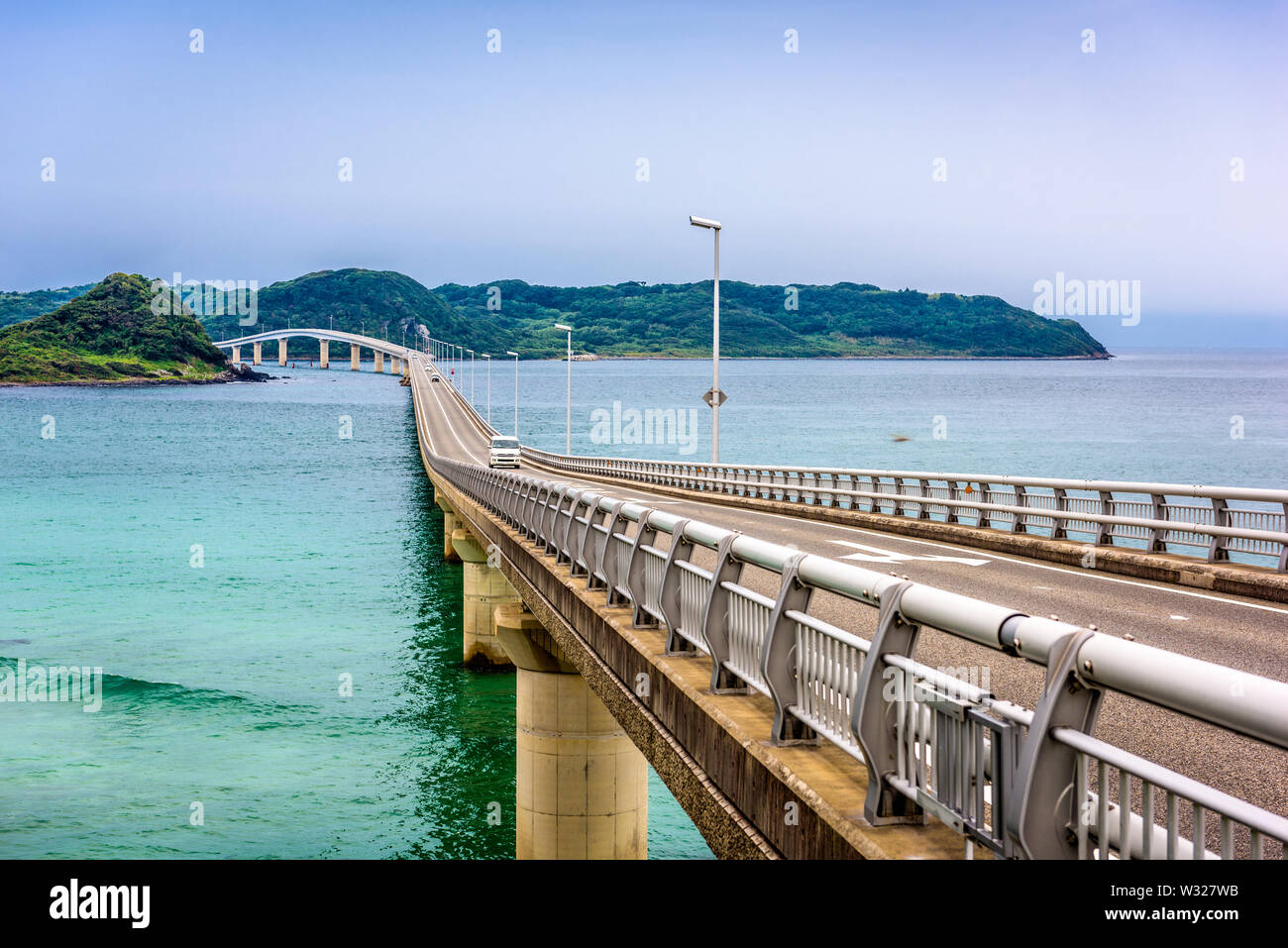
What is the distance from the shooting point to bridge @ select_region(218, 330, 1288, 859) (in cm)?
408

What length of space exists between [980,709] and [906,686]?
2.02 ft

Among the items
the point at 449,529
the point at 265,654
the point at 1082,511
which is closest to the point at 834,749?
the point at 1082,511

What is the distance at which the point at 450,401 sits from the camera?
153625mm

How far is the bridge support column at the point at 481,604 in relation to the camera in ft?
116

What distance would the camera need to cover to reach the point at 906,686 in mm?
5316

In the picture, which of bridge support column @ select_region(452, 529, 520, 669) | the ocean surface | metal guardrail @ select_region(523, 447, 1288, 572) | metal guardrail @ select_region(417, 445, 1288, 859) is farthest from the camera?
bridge support column @ select_region(452, 529, 520, 669)

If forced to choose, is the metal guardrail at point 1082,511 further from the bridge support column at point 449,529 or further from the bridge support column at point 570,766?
the bridge support column at point 449,529

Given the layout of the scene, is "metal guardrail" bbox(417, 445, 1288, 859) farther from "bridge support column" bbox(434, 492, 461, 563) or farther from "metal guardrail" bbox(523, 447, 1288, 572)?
"bridge support column" bbox(434, 492, 461, 563)

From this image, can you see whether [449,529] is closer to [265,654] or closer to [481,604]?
[265,654]

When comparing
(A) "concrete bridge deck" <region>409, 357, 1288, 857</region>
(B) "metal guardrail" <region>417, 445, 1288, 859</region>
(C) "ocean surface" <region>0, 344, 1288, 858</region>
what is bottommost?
(C) "ocean surface" <region>0, 344, 1288, 858</region>

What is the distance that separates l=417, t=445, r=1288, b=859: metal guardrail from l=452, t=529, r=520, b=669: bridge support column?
88.6 ft

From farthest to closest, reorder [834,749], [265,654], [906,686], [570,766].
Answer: [265,654]
[570,766]
[834,749]
[906,686]

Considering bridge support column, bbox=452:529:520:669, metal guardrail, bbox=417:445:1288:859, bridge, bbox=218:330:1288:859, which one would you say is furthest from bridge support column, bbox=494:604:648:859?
bridge support column, bbox=452:529:520:669
